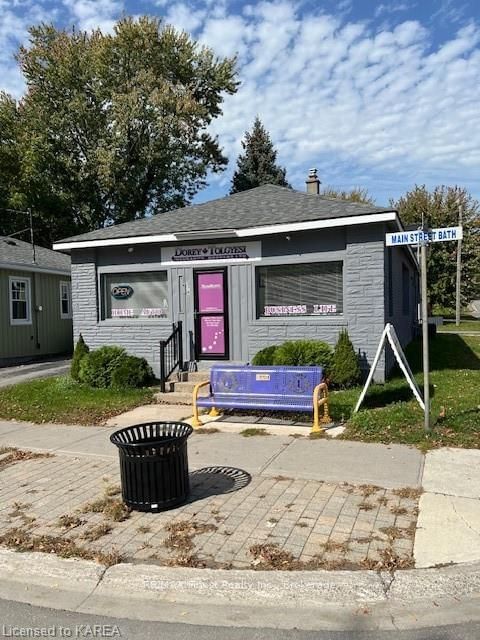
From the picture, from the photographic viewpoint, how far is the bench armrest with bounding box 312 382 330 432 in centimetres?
713

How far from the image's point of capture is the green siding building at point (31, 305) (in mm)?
17312

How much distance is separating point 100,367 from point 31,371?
5018 millimetres

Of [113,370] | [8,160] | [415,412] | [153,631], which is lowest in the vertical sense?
[153,631]

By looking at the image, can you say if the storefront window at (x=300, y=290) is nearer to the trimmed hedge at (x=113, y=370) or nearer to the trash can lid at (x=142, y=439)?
the trimmed hedge at (x=113, y=370)

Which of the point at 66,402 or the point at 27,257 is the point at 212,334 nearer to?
the point at 66,402

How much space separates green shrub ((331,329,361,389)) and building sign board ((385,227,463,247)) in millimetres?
3052

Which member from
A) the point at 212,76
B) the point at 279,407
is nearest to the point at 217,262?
the point at 279,407

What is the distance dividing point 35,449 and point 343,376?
5213mm

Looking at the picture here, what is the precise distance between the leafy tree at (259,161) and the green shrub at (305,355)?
91.3 ft

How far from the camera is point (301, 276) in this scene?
1072 cm

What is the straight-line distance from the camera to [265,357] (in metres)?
10.0

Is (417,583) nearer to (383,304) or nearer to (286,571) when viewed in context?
(286,571)

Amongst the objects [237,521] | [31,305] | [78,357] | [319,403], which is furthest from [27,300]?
[237,521]

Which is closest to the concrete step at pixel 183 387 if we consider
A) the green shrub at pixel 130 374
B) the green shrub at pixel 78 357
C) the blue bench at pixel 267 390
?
the green shrub at pixel 130 374
